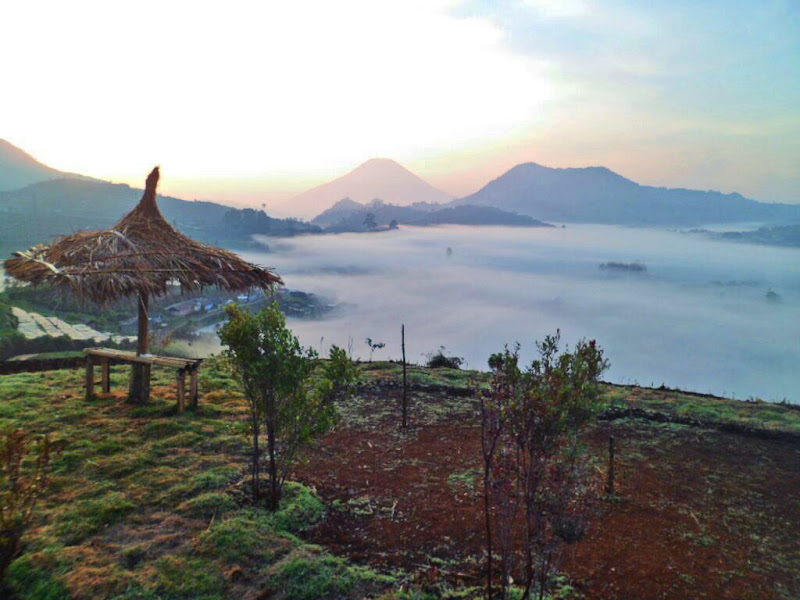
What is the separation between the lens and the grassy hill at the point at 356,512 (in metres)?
4.26

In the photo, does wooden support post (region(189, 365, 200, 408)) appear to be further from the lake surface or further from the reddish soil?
the lake surface

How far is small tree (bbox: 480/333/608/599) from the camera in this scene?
3555 millimetres

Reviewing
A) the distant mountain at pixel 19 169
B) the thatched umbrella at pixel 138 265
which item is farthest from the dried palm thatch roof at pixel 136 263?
the distant mountain at pixel 19 169

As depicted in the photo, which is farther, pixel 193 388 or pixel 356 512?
pixel 193 388

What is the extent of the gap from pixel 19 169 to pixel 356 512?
737 feet

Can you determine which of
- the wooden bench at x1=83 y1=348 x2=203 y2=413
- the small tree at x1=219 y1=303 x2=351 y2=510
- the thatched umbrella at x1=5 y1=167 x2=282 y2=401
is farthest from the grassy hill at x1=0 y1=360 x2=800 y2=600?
the thatched umbrella at x1=5 y1=167 x2=282 y2=401

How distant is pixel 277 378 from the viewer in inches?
201

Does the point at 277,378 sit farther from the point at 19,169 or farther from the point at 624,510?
the point at 19,169

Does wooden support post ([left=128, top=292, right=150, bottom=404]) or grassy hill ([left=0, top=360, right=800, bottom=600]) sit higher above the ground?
wooden support post ([left=128, top=292, right=150, bottom=404])

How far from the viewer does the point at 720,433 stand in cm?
877

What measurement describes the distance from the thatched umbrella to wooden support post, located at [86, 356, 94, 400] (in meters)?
0.78

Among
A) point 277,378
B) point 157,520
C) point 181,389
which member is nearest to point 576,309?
point 181,389

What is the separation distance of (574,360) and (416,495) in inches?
118

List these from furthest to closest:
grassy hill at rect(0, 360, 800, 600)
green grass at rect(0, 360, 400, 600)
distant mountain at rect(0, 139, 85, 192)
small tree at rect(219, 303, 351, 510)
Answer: distant mountain at rect(0, 139, 85, 192)
small tree at rect(219, 303, 351, 510)
grassy hill at rect(0, 360, 800, 600)
green grass at rect(0, 360, 400, 600)
